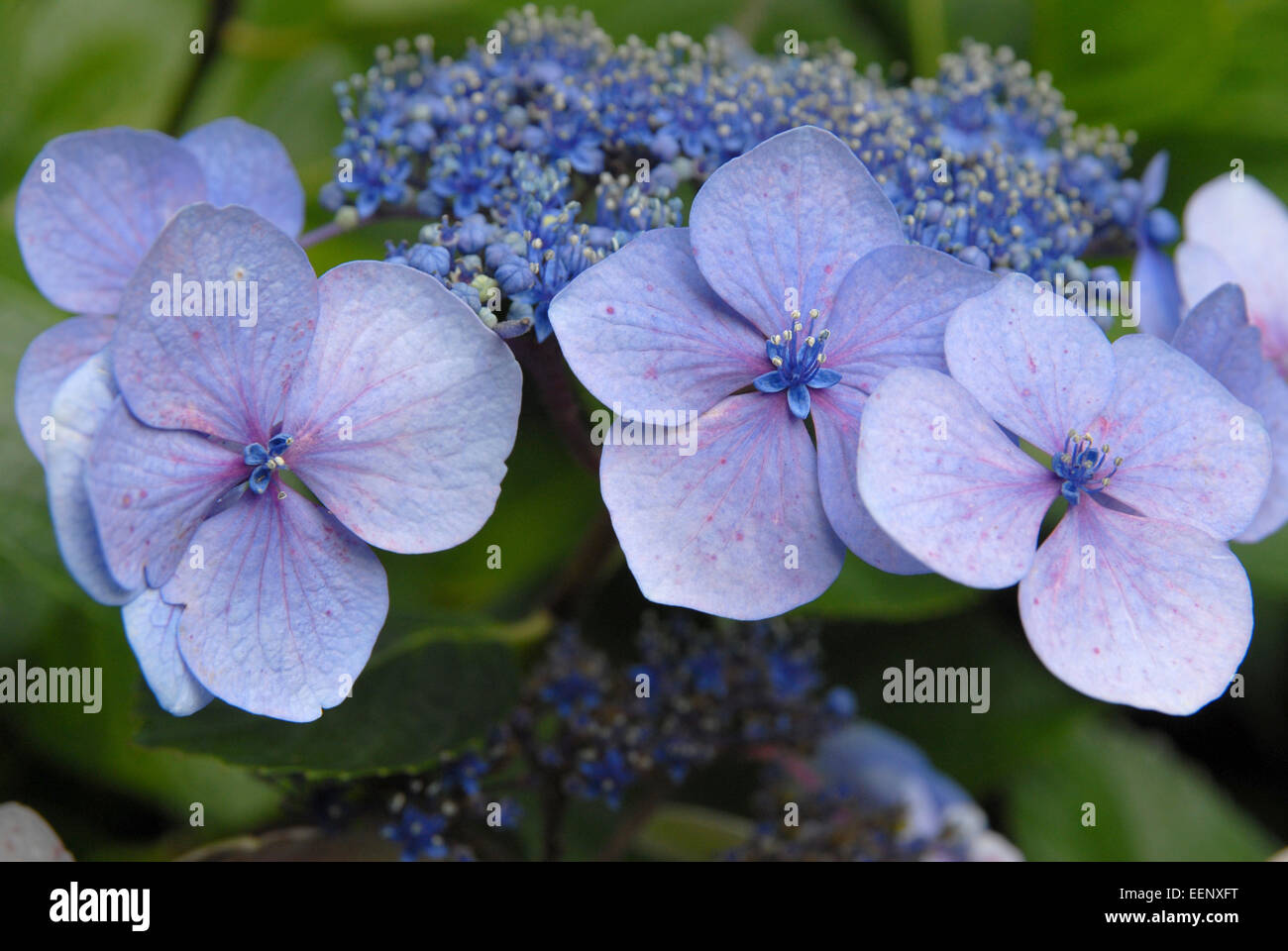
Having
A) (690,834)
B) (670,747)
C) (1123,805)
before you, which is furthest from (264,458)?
(1123,805)

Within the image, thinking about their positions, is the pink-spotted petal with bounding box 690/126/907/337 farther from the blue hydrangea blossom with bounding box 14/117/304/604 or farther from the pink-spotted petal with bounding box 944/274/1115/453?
the blue hydrangea blossom with bounding box 14/117/304/604

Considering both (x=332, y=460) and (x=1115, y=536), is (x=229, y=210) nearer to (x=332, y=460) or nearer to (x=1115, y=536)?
(x=332, y=460)

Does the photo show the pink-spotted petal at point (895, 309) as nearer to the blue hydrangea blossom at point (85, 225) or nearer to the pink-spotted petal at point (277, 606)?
the pink-spotted petal at point (277, 606)

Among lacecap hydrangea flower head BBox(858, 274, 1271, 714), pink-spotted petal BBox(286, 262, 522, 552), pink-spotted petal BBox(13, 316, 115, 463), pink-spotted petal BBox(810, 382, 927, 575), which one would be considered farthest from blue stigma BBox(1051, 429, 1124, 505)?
pink-spotted petal BBox(13, 316, 115, 463)

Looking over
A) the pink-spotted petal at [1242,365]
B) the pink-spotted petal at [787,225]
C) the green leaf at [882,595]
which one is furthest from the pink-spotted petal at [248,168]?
the pink-spotted petal at [1242,365]
